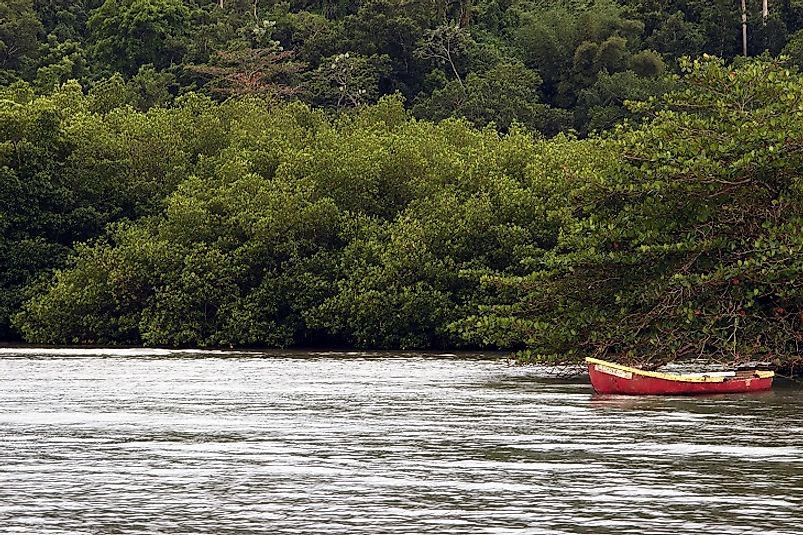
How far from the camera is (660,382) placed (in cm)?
3206

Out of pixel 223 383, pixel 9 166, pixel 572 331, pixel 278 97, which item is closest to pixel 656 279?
pixel 572 331

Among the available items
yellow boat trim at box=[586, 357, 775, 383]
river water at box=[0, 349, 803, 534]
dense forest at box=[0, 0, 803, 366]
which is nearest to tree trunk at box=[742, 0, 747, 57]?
dense forest at box=[0, 0, 803, 366]

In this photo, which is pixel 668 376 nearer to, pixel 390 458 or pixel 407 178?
pixel 390 458

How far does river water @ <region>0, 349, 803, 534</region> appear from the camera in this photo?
17.5 m

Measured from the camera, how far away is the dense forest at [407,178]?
33.8 meters

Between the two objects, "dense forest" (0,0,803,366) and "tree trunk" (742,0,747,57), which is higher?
"tree trunk" (742,0,747,57)

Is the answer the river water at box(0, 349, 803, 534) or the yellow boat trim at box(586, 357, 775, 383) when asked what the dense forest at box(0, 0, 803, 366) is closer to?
the yellow boat trim at box(586, 357, 775, 383)

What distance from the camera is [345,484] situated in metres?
20.0

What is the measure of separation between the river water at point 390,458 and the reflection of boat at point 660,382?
0.43 m

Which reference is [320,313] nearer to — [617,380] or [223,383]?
[223,383]

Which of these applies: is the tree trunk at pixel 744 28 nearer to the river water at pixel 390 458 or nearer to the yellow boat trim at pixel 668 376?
the river water at pixel 390 458

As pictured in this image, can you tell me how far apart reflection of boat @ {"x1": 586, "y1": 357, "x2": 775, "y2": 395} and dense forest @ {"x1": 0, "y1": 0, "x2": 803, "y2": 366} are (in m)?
0.83

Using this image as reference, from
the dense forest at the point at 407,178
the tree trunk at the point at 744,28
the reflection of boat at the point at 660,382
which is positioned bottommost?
the reflection of boat at the point at 660,382

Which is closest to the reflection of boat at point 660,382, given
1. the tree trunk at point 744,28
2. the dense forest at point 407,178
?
the dense forest at point 407,178
